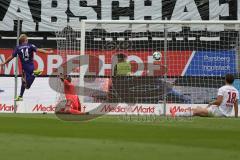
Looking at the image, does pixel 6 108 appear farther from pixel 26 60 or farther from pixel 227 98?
pixel 227 98

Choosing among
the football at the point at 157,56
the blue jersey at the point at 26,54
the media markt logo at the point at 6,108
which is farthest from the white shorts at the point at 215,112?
the media markt logo at the point at 6,108

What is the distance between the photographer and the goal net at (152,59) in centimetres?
1767

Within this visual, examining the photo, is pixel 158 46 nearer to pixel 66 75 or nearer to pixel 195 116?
pixel 66 75

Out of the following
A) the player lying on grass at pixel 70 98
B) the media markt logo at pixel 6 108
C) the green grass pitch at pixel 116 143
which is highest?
the player lying on grass at pixel 70 98

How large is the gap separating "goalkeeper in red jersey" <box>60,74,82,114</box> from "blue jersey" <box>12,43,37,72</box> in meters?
1.45

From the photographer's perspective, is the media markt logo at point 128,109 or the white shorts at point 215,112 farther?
the media markt logo at point 128,109

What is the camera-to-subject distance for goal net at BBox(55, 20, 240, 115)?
696 inches

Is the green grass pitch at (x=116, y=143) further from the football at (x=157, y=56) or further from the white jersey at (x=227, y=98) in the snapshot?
the football at (x=157, y=56)

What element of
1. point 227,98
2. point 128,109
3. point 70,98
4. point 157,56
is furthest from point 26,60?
point 227,98

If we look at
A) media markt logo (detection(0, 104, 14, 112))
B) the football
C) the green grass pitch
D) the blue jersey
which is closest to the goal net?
the football

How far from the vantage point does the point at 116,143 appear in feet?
24.9

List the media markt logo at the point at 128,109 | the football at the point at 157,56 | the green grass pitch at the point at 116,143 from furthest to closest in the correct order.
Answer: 1. the football at the point at 157,56
2. the media markt logo at the point at 128,109
3. the green grass pitch at the point at 116,143

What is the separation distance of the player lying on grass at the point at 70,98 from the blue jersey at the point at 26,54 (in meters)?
1.45

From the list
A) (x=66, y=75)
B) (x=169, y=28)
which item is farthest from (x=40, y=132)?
(x=169, y=28)
